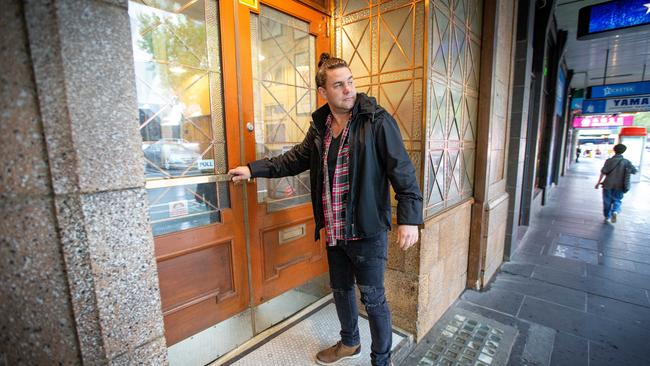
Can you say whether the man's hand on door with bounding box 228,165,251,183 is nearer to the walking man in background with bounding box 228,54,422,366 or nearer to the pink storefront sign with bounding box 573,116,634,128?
the walking man in background with bounding box 228,54,422,366

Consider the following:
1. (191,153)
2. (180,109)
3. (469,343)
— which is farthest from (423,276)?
(180,109)

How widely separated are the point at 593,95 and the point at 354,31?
1314 cm

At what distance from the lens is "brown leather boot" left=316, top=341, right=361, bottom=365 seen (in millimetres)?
2264

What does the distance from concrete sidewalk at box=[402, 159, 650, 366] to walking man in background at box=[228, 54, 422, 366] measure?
1122 millimetres

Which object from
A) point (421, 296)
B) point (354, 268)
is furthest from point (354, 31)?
point (421, 296)

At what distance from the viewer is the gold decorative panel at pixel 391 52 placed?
2475 millimetres

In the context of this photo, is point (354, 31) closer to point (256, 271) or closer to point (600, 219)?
point (256, 271)

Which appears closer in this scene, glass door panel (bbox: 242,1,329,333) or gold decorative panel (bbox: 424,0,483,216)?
glass door panel (bbox: 242,1,329,333)

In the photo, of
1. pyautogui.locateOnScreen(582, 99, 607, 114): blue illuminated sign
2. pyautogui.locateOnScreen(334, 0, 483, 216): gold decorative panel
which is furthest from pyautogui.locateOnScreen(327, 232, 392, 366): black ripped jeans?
pyautogui.locateOnScreen(582, 99, 607, 114): blue illuminated sign

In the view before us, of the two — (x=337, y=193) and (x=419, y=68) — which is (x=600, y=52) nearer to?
(x=419, y=68)

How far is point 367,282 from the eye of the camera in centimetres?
199

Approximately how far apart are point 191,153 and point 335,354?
183 cm

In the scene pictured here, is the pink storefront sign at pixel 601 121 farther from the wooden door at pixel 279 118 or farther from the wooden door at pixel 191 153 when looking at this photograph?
the wooden door at pixel 191 153

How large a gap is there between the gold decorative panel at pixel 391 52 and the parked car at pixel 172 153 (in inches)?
65.0
